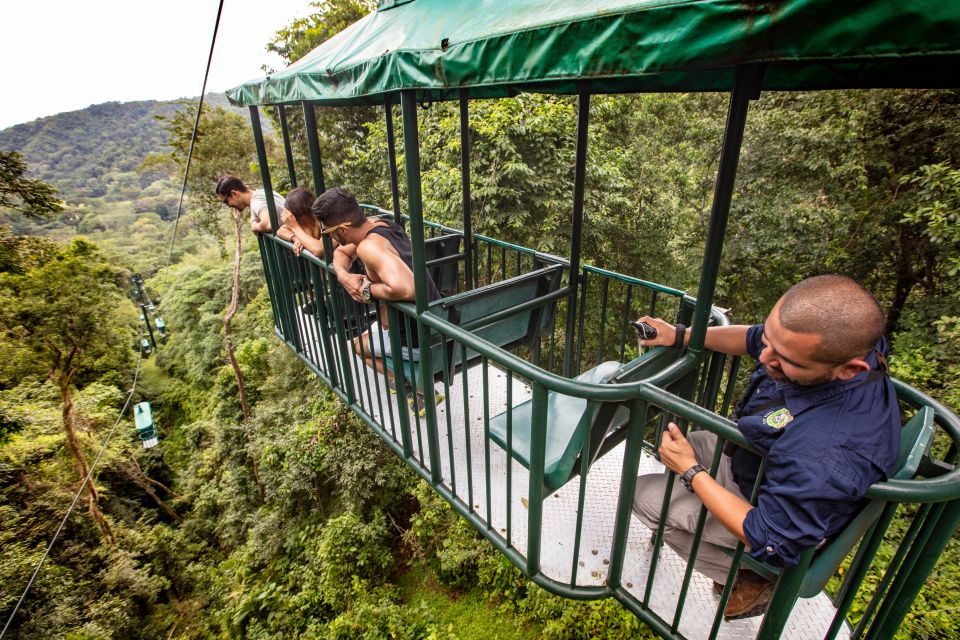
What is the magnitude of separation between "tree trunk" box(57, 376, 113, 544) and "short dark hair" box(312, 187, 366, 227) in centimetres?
1530

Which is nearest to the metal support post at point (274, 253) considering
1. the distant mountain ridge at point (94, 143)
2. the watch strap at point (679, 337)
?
the watch strap at point (679, 337)

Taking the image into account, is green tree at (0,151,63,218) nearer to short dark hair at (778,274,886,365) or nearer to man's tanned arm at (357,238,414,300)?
man's tanned arm at (357,238,414,300)

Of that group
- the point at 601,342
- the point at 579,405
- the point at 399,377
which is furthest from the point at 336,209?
the point at 601,342

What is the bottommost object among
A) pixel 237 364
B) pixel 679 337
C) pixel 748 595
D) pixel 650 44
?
pixel 237 364

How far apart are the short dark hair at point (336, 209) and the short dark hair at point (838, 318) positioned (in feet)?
8.23

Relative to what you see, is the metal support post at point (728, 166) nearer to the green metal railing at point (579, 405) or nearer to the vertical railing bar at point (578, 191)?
the green metal railing at point (579, 405)

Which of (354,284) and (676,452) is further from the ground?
(354,284)

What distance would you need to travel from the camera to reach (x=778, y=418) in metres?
1.42

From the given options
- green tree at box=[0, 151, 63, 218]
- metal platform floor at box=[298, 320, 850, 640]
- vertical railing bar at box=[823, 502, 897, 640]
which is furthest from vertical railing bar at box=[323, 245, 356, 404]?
Result: green tree at box=[0, 151, 63, 218]

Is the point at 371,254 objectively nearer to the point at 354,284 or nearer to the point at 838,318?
the point at 354,284

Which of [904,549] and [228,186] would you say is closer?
[904,549]

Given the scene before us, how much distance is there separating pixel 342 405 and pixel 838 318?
29.2ft

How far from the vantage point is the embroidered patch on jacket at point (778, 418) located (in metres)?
1.40

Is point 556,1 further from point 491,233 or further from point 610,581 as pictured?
point 491,233
